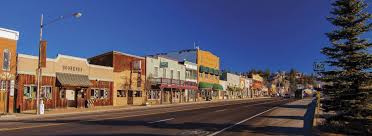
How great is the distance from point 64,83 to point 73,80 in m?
1.79

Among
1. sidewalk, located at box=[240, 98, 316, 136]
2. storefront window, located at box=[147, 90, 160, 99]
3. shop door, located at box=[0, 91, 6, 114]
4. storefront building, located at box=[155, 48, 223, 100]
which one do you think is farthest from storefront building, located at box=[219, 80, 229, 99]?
sidewalk, located at box=[240, 98, 316, 136]

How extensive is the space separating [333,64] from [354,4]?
2.82 meters

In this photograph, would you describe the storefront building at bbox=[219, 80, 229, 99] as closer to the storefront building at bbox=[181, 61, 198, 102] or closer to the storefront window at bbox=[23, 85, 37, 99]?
the storefront building at bbox=[181, 61, 198, 102]

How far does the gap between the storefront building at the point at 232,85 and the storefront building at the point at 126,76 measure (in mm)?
43821

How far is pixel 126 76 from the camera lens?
54.2 m

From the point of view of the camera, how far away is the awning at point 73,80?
4097 centimetres

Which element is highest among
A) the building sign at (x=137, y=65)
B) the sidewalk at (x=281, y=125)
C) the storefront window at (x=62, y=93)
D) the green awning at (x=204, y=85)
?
the building sign at (x=137, y=65)

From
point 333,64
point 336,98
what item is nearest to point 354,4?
point 333,64

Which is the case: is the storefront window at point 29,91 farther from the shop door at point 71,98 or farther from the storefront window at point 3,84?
the shop door at point 71,98

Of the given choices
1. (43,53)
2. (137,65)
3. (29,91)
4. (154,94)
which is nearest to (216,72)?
(154,94)

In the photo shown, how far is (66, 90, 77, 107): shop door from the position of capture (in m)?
42.3

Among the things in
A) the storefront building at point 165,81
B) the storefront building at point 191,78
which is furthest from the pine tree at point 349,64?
the storefront building at point 191,78

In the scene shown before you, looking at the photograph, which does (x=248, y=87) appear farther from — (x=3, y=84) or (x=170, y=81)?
(x=3, y=84)

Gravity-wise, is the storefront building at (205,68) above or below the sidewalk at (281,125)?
above
